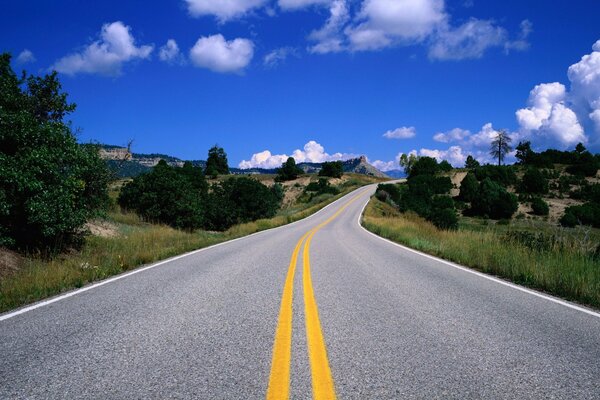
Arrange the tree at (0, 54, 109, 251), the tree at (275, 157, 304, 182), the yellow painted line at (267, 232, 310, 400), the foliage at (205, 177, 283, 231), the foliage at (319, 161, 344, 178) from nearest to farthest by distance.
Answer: the yellow painted line at (267, 232, 310, 400) → the tree at (0, 54, 109, 251) → the foliage at (205, 177, 283, 231) → the tree at (275, 157, 304, 182) → the foliage at (319, 161, 344, 178)

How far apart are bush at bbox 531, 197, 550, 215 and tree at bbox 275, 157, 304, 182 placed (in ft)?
213

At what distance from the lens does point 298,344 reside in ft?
12.2

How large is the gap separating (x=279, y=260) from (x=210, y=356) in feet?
22.8

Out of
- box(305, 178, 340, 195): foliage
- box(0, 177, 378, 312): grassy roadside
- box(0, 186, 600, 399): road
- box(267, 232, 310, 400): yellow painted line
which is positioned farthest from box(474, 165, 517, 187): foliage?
box(267, 232, 310, 400): yellow painted line

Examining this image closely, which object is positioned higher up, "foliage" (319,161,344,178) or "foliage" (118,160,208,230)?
"foliage" (319,161,344,178)

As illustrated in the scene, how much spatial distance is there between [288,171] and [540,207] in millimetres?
66950

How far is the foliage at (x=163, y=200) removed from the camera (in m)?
27.9

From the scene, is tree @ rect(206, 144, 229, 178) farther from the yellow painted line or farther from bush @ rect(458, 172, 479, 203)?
the yellow painted line

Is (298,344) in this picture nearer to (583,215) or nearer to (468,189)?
(583,215)

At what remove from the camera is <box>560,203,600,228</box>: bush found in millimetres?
46312

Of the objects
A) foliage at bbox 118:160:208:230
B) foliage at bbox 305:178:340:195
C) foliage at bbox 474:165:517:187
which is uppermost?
foliage at bbox 474:165:517:187

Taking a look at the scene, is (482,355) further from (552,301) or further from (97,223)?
(97,223)

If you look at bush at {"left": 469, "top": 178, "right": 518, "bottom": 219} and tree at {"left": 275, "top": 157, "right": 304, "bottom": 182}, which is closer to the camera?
bush at {"left": 469, "top": 178, "right": 518, "bottom": 219}

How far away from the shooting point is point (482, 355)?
11.6 ft
